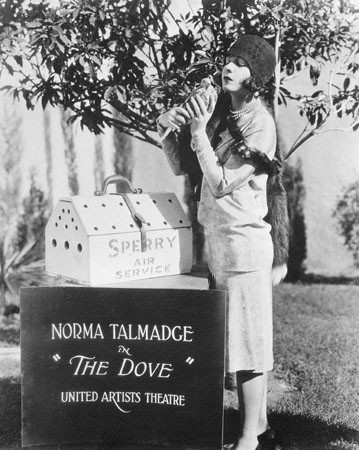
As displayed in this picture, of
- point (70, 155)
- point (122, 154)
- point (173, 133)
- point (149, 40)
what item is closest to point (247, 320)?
point (173, 133)

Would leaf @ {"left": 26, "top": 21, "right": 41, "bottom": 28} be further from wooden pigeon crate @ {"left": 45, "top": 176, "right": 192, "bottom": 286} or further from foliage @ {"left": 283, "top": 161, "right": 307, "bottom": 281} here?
foliage @ {"left": 283, "top": 161, "right": 307, "bottom": 281}

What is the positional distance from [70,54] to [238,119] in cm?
89

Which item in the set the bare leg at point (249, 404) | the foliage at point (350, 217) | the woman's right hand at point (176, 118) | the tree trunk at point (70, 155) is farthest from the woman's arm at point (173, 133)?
the foliage at point (350, 217)

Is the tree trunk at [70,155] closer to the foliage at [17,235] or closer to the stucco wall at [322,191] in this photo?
the foliage at [17,235]

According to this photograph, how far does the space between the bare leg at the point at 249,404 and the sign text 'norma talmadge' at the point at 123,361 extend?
0.25 m

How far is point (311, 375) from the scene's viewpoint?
Answer: 365 cm

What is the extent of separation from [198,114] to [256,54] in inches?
14.0

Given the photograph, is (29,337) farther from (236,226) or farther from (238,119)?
(238,119)

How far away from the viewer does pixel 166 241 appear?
250 centimetres

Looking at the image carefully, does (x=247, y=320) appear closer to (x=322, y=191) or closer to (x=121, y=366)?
(x=121, y=366)

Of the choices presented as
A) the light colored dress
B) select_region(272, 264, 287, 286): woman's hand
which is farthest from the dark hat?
select_region(272, 264, 287, 286): woman's hand

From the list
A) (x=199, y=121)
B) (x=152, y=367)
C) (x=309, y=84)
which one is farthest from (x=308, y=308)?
(x=199, y=121)

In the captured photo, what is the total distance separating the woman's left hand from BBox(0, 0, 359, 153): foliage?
287mm

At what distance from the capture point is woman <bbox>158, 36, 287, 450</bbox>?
2.28 meters
